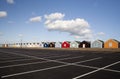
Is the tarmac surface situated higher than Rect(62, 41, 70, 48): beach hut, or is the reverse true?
Rect(62, 41, 70, 48): beach hut

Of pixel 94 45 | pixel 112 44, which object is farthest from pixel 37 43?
pixel 112 44

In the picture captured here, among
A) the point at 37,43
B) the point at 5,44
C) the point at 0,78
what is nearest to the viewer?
the point at 0,78

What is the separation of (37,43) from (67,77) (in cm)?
7860

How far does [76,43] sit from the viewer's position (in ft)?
233

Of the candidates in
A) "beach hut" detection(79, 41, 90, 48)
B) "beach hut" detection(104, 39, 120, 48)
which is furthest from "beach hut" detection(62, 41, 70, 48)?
"beach hut" detection(104, 39, 120, 48)

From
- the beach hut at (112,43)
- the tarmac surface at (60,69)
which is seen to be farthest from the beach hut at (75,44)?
the tarmac surface at (60,69)

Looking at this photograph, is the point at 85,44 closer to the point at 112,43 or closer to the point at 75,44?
the point at 75,44

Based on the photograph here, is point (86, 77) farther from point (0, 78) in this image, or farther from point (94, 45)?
point (94, 45)

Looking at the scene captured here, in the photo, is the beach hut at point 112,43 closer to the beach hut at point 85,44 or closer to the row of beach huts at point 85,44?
the row of beach huts at point 85,44

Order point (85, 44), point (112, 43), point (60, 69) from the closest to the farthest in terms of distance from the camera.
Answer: point (60, 69)
point (112, 43)
point (85, 44)

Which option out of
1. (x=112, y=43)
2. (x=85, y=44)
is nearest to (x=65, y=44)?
(x=85, y=44)

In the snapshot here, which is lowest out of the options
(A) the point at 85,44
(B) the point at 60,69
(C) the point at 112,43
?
(B) the point at 60,69

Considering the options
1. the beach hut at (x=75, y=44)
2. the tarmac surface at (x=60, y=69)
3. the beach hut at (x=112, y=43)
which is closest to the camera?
the tarmac surface at (x=60, y=69)

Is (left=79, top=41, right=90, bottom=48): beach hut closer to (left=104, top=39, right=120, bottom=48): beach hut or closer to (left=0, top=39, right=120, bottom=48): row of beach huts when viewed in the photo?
(left=0, top=39, right=120, bottom=48): row of beach huts
